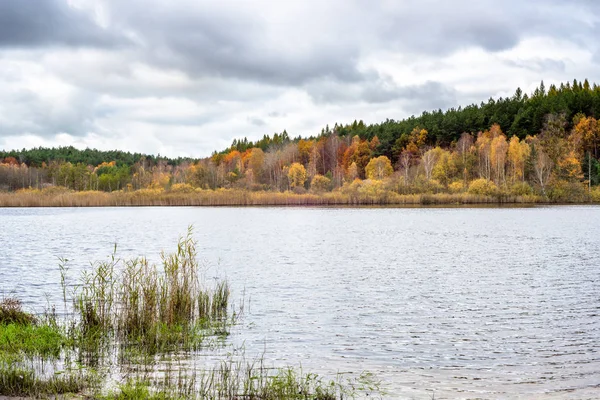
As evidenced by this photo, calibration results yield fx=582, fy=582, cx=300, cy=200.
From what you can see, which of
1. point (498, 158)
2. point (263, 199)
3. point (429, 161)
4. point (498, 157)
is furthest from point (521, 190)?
point (263, 199)

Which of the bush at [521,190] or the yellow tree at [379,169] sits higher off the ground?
the yellow tree at [379,169]

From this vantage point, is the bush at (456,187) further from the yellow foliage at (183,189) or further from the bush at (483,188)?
the yellow foliage at (183,189)

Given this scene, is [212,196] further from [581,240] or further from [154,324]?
[154,324]

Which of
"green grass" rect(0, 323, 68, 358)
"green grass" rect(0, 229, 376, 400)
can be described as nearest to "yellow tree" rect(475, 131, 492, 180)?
"green grass" rect(0, 229, 376, 400)

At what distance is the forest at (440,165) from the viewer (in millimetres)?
94812

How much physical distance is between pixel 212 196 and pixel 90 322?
80081mm

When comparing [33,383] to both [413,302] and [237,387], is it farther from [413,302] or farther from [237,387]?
[413,302]

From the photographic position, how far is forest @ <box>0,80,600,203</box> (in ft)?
311

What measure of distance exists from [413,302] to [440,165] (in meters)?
90.9

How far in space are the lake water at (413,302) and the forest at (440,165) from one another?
5787 centimetres

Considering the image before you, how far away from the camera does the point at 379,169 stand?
394 feet

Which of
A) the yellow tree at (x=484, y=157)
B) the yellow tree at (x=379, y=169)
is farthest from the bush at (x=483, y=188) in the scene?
the yellow tree at (x=379, y=169)

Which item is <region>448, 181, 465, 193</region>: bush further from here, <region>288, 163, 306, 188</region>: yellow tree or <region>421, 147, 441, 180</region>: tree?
<region>288, 163, 306, 188</region>: yellow tree

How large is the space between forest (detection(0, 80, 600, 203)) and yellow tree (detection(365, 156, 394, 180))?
A: 0.87 feet
